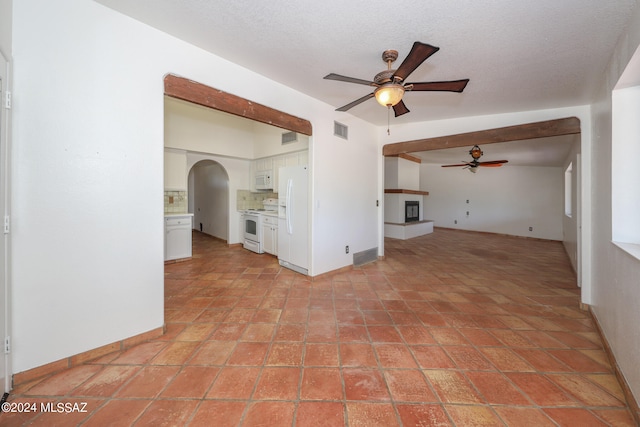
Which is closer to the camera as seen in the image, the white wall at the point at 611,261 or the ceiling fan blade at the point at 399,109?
the white wall at the point at 611,261

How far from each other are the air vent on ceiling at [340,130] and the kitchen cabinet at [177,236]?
3.07 m

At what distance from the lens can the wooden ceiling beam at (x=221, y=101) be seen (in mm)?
2035

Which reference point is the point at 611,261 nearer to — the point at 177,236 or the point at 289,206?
the point at 289,206

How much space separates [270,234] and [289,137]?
2.02 m

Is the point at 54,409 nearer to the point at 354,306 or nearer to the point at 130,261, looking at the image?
the point at 130,261

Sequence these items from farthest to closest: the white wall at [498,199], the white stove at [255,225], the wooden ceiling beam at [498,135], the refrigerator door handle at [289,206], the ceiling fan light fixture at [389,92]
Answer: the white wall at [498,199] < the white stove at [255,225] < the refrigerator door handle at [289,206] < the wooden ceiling beam at [498,135] < the ceiling fan light fixture at [389,92]

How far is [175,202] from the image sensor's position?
15.9ft

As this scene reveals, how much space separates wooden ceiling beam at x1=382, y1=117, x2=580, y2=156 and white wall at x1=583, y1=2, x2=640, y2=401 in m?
0.28

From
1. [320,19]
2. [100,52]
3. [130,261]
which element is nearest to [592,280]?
[320,19]

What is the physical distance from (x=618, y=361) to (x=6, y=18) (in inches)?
177

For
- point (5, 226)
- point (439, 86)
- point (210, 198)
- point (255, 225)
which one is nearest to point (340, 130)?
point (439, 86)

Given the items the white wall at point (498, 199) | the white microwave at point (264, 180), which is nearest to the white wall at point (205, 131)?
the white microwave at point (264, 180)

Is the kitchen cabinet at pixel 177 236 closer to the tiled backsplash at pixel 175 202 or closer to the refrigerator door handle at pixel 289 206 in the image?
the tiled backsplash at pixel 175 202

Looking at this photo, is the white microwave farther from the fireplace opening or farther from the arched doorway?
the fireplace opening
